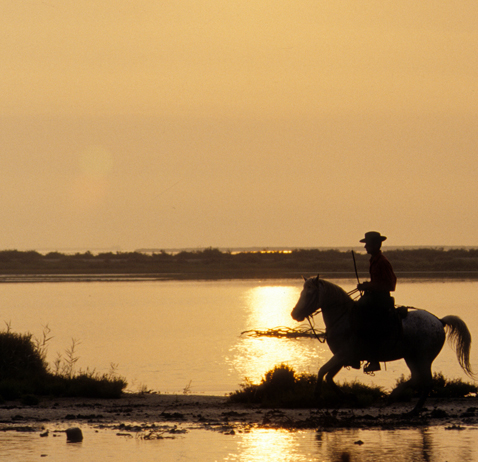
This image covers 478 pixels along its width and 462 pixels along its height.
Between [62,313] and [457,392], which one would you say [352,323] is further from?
[62,313]

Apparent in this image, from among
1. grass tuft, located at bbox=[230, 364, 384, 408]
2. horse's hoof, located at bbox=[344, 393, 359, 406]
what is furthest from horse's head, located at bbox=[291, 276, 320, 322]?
grass tuft, located at bbox=[230, 364, 384, 408]

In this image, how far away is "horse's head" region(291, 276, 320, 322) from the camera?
11.7 m

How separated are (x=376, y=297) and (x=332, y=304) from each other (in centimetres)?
68

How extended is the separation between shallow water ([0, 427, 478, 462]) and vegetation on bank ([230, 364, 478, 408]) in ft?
6.85

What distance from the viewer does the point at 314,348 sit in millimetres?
22016

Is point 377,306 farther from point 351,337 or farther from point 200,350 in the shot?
point 200,350

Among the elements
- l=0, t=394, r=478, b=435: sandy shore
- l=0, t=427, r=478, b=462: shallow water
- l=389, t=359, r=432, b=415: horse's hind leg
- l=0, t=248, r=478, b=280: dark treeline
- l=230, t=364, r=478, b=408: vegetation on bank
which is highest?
l=0, t=248, r=478, b=280: dark treeline

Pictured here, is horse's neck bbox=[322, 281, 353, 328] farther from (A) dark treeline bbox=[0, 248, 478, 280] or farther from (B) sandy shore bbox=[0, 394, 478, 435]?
(A) dark treeline bbox=[0, 248, 478, 280]

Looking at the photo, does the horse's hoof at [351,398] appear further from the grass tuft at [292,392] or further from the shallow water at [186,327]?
the shallow water at [186,327]

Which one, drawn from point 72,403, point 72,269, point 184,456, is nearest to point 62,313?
point 72,403

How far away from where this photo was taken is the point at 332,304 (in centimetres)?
A: 1183

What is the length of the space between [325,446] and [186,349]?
12.2 m

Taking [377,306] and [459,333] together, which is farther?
[459,333]

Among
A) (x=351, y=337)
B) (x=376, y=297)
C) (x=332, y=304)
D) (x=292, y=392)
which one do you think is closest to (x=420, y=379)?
(x=351, y=337)
